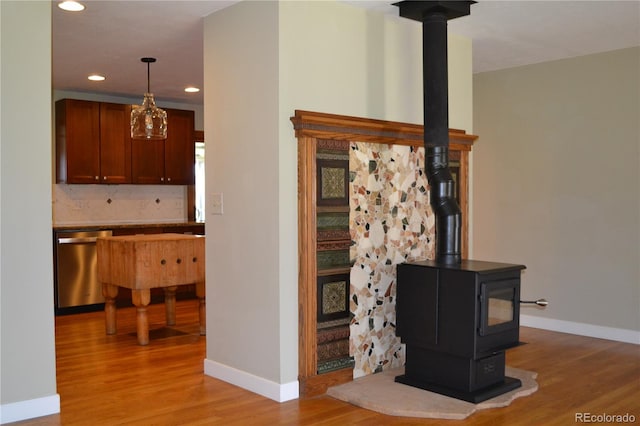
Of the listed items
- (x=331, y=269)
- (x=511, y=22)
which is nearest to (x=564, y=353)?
(x=331, y=269)

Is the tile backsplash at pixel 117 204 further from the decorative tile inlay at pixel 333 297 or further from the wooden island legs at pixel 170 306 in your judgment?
the decorative tile inlay at pixel 333 297

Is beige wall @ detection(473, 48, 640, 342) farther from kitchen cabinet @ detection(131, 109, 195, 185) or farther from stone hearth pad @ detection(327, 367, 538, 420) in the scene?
kitchen cabinet @ detection(131, 109, 195, 185)

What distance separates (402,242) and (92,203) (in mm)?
4339

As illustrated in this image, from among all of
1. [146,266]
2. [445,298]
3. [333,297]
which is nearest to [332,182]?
[333,297]

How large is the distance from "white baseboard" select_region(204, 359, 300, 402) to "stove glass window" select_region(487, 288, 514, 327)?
1172mm

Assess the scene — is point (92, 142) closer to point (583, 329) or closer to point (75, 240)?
point (75, 240)

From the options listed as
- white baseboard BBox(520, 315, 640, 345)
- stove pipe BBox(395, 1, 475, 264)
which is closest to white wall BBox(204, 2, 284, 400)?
stove pipe BBox(395, 1, 475, 264)

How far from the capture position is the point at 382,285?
427 cm

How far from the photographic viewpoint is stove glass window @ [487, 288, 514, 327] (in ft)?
12.0

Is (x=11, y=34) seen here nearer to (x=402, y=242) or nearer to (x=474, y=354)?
(x=402, y=242)

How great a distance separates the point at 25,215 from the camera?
134 inches

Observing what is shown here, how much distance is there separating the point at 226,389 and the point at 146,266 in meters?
1.48

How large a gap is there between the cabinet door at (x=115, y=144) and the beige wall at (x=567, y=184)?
12.4 ft

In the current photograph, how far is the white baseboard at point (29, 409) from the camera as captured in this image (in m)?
3.35
